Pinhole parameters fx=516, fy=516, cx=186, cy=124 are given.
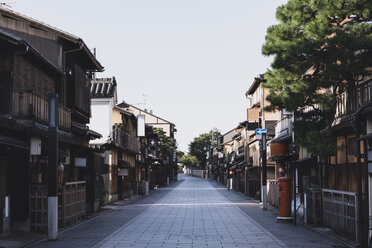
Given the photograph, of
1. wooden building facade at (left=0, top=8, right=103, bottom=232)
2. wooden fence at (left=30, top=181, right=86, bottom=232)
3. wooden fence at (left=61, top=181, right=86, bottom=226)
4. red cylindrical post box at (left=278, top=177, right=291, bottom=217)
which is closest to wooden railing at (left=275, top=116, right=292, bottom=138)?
red cylindrical post box at (left=278, top=177, right=291, bottom=217)

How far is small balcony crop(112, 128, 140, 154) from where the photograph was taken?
37.4 meters

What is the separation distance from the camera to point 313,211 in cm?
1920

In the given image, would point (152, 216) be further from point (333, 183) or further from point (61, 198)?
point (333, 183)

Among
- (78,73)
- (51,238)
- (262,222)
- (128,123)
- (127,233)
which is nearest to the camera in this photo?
(51,238)

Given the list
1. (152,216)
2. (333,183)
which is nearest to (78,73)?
(152,216)

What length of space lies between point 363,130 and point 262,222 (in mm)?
6763

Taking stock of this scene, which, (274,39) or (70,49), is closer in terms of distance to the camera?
(274,39)

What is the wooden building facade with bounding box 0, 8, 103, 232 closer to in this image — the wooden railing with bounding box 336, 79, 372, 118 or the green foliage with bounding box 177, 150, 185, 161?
the wooden railing with bounding box 336, 79, 372, 118

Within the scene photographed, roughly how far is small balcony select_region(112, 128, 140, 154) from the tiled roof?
2778 mm

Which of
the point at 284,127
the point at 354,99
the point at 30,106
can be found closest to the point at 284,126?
the point at 284,127

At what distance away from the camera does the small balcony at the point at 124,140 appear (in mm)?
37362

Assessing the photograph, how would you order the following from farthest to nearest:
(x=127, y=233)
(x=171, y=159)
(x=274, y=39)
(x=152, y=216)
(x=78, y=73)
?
(x=171, y=159)
(x=78, y=73)
(x=152, y=216)
(x=274, y=39)
(x=127, y=233)

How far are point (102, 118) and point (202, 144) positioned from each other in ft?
383

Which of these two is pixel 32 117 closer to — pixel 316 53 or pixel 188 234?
pixel 188 234
